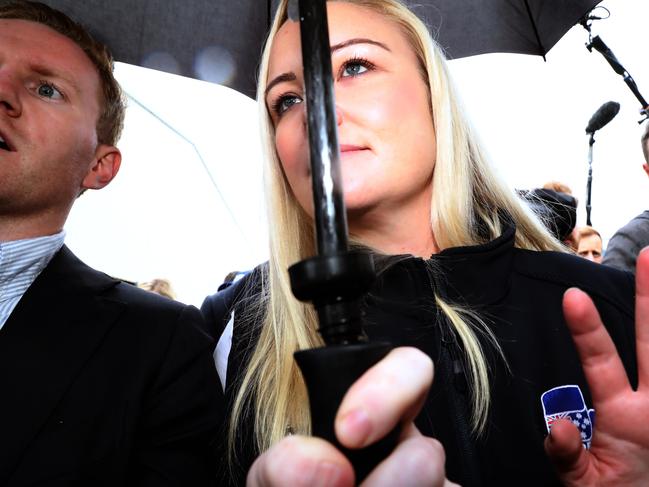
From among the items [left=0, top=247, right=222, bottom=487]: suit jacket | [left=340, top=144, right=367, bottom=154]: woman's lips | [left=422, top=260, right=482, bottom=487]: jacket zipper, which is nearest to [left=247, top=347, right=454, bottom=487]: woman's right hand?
[left=422, top=260, right=482, bottom=487]: jacket zipper

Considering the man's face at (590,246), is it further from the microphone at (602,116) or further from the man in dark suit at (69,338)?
the man in dark suit at (69,338)

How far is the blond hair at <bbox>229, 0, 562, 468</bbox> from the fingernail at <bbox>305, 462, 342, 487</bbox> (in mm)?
751

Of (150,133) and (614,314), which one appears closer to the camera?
(614,314)

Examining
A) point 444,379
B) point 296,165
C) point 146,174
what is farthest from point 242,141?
point 444,379

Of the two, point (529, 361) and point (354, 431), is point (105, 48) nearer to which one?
point (529, 361)

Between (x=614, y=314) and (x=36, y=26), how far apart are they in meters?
2.18

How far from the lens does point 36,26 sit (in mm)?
1966

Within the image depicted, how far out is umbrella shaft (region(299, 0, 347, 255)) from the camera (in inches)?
19.8

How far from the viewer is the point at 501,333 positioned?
132 cm

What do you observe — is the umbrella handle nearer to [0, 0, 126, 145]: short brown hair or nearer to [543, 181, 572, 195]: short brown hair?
[0, 0, 126, 145]: short brown hair

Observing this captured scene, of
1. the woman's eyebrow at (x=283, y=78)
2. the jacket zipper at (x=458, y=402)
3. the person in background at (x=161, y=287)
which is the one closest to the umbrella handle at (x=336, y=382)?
the jacket zipper at (x=458, y=402)

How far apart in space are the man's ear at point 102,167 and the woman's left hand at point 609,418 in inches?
71.7

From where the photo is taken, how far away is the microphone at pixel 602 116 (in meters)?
4.70

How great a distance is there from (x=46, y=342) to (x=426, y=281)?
3.57 ft
